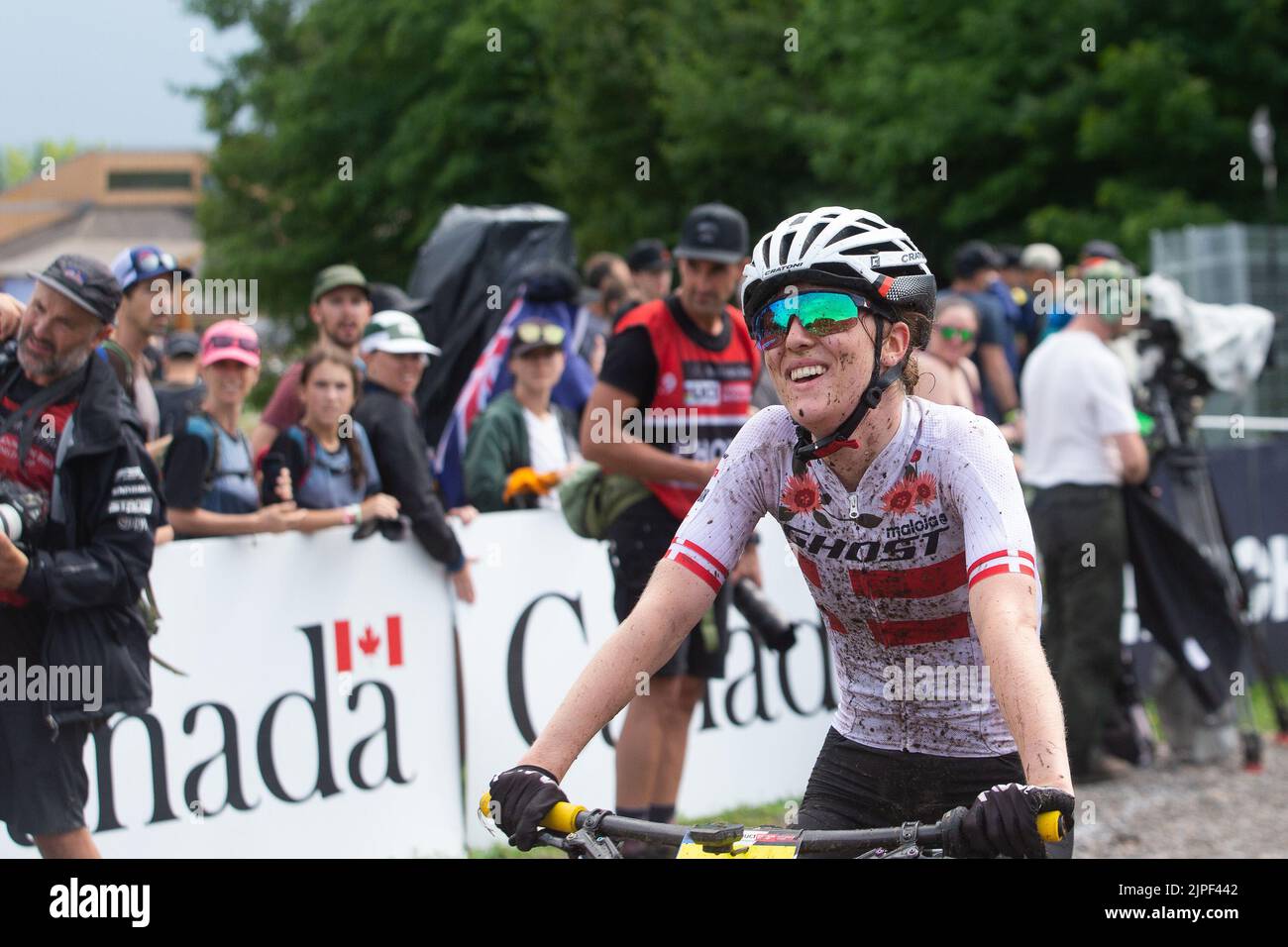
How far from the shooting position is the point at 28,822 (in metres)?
5.06

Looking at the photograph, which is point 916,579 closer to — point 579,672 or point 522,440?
point 579,672

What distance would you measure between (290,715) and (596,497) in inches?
65.8

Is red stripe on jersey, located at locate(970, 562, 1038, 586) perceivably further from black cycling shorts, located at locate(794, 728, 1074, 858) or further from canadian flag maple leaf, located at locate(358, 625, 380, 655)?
canadian flag maple leaf, located at locate(358, 625, 380, 655)

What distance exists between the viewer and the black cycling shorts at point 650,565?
6.28 meters

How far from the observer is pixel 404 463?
7.39 meters

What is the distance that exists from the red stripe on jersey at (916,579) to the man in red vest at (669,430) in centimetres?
248

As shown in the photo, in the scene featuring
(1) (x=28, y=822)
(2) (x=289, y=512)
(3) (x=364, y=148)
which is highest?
(3) (x=364, y=148)

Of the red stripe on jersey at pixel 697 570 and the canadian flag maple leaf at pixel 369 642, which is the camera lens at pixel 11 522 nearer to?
the red stripe on jersey at pixel 697 570

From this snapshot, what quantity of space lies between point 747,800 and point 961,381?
2465 millimetres

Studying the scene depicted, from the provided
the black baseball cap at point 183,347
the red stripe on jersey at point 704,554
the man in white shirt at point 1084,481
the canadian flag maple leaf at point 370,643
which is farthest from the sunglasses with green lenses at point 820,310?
the man in white shirt at point 1084,481

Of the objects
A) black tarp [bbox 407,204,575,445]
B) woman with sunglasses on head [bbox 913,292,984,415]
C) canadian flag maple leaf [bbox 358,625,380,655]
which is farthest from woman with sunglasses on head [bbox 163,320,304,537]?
woman with sunglasses on head [bbox 913,292,984,415]

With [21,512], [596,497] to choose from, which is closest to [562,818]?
[21,512]
